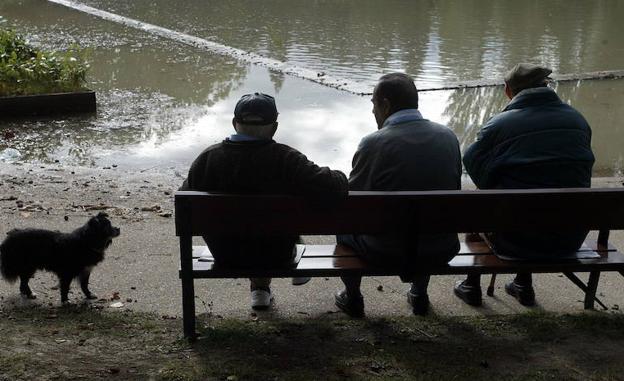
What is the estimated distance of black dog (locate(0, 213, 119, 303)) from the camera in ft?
16.6

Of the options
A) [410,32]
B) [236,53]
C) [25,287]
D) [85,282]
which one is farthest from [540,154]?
[410,32]

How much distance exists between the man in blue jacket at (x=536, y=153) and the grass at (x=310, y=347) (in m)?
0.46

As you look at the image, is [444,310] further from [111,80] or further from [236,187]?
[111,80]

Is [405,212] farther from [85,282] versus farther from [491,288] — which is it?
[85,282]

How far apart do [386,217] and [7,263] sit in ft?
8.52

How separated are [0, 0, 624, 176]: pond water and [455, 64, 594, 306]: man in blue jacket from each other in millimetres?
5078

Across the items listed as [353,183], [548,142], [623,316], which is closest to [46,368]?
[353,183]

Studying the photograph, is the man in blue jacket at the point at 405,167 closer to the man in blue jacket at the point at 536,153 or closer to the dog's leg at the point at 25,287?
the man in blue jacket at the point at 536,153

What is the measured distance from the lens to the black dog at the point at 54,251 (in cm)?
507

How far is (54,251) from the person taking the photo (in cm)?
513

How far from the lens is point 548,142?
4.66 meters

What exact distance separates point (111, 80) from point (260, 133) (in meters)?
11.0

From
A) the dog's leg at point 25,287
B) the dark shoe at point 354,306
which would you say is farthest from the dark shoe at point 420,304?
the dog's leg at point 25,287

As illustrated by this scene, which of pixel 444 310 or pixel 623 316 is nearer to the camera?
pixel 623 316
